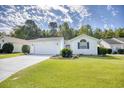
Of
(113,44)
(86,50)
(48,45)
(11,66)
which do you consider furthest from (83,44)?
(11,66)

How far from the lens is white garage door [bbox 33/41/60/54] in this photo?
12.9m

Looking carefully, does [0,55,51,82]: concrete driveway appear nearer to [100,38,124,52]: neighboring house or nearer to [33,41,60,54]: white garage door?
[33,41,60,54]: white garage door

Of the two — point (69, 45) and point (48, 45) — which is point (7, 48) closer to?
point (48, 45)

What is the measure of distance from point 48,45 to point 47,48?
0.23 meters

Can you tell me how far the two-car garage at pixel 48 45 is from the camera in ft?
42.5

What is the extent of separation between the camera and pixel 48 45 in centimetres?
1335

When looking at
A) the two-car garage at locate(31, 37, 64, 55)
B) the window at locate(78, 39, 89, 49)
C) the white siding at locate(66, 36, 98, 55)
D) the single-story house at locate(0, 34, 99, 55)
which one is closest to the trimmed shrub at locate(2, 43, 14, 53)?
the two-car garage at locate(31, 37, 64, 55)

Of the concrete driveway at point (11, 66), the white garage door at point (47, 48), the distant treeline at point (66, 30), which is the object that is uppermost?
the distant treeline at point (66, 30)

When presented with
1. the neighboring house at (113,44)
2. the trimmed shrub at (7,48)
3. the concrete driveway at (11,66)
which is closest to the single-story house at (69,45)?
the neighboring house at (113,44)

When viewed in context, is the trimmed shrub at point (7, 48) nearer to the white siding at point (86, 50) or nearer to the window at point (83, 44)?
the white siding at point (86, 50)
